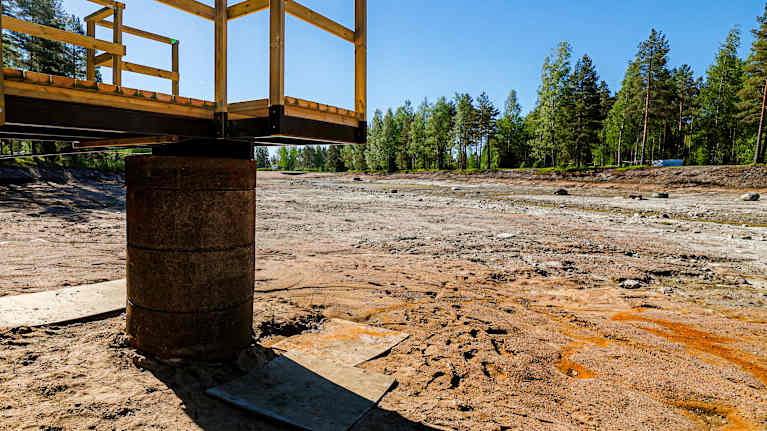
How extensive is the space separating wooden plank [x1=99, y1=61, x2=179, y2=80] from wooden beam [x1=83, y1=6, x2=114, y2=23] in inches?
19.8

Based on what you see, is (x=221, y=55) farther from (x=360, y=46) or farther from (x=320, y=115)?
(x=360, y=46)

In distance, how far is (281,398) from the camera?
3.77m

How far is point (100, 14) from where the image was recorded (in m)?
4.80

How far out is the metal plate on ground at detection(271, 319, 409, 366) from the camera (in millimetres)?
4832

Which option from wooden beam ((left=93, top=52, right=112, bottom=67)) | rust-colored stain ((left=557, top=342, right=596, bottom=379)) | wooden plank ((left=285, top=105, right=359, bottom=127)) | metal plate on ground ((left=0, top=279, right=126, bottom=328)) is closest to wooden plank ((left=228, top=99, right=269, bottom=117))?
wooden plank ((left=285, top=105, right=359, bottom=127))

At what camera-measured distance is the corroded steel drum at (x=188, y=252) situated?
4.09 metres

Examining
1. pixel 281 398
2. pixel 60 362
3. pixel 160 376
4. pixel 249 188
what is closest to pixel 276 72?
pixel 249 188

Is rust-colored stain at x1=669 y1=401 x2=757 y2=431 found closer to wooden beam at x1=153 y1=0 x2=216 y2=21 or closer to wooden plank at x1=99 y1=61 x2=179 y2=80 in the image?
wooden beam at x1=153 y1=0 x2=216 y2=21

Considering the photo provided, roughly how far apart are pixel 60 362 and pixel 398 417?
3459 millimetres

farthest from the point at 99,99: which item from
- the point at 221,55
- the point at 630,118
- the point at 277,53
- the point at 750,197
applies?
the point at 630,118

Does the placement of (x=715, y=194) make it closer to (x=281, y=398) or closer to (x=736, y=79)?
(x=281, y=398)

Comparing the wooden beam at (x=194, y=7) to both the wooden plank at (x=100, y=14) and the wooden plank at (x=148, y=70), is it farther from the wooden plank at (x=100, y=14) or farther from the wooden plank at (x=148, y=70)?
the wooden plank at (x=148, y=70)

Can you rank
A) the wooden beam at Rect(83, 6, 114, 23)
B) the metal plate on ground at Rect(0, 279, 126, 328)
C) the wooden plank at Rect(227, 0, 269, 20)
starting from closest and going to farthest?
the wooden plank at Rect(227, 0, 269, 20)
the wooden beam at Rect(83, 6, 114, 23)
the metal plate on ground at Rect(0, 279, 126, 328)

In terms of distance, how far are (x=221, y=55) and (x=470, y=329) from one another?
455cm
